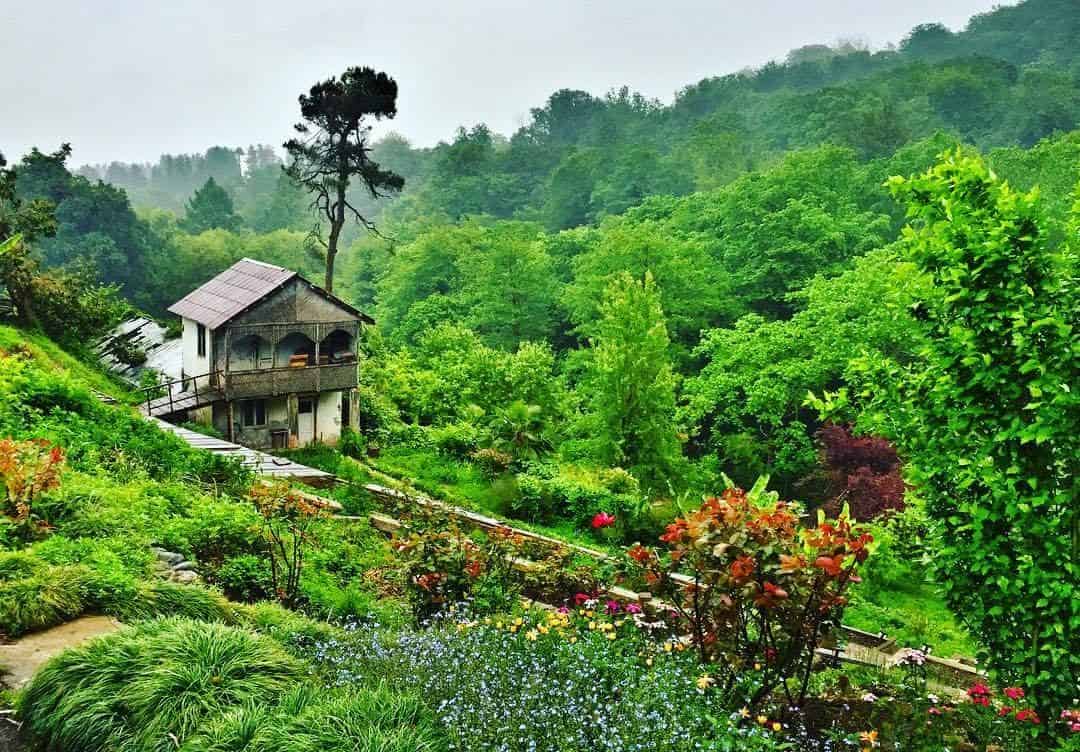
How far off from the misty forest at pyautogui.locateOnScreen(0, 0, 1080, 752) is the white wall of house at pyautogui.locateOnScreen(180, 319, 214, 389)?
0.19 m

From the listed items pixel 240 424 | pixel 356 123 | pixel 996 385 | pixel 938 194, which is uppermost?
pixel 356 123

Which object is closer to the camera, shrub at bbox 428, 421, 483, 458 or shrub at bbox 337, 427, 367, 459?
shrub at bbox 428, 421, 483, 458

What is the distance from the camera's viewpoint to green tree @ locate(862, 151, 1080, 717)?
208 inches

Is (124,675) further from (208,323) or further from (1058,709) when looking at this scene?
(208,323)

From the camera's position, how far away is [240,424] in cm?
2441

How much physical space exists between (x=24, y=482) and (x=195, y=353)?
1716 centimetres

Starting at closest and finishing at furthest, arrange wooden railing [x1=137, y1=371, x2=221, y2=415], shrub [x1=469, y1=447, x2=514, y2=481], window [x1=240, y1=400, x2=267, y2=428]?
shrub [x1=469, y1=447, x2=514, y2=481] < wooden railing [x1=137, y1=371, x2=221, y2=415] < window [x1=240, y1=400, x2=267, y2=428]

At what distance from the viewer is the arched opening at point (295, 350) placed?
24.9 m

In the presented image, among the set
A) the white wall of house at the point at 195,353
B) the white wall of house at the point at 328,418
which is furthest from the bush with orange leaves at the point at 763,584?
the white wall of house at the point at 328,418

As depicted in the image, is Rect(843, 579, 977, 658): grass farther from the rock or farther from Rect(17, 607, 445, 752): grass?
the rock

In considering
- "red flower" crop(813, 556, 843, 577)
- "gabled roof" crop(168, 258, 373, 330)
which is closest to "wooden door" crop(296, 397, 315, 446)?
→ "gabled roof" crop(168, 258, 373, 330)

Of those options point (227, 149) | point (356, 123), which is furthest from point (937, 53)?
point (227, 149)

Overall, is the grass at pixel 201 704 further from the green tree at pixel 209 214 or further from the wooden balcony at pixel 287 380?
the green tree at pixel 209 214

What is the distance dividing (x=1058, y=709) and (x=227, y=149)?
16392 cm
